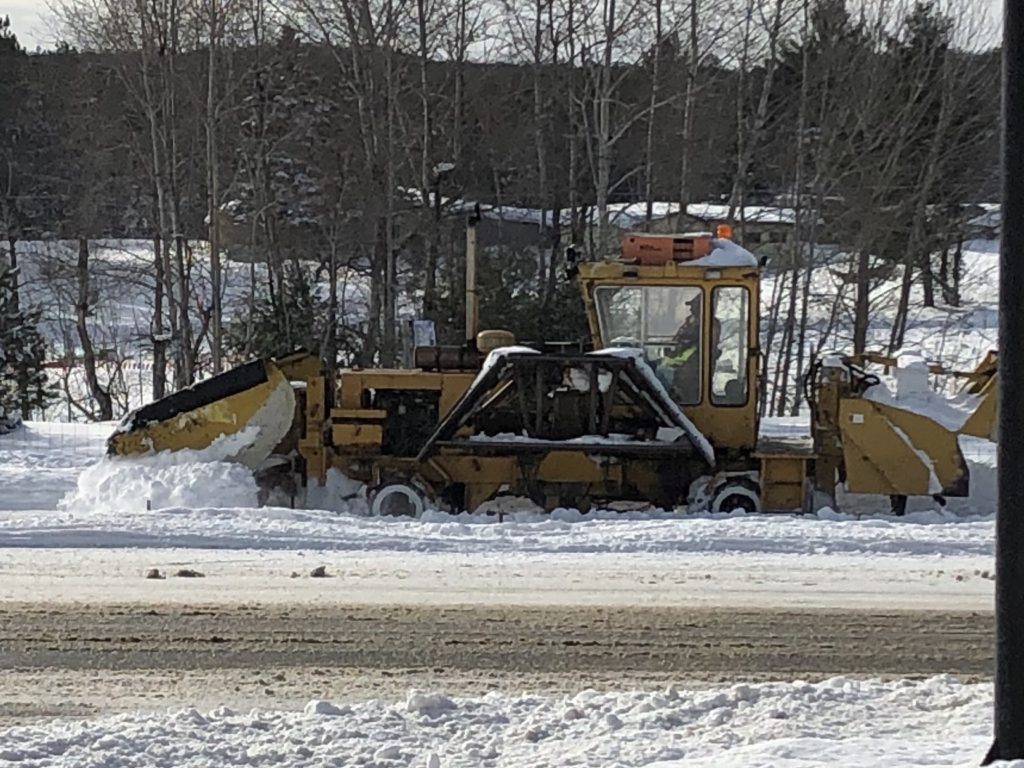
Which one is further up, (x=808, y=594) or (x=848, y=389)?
(x=848, y=389)

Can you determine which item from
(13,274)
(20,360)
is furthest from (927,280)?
(13,274)

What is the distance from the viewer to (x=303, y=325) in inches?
Answer: 1071

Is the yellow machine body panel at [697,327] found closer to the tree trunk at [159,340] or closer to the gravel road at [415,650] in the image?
the gravel road at [415,650]

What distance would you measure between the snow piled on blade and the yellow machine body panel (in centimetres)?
338

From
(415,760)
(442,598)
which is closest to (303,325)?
(442,598)

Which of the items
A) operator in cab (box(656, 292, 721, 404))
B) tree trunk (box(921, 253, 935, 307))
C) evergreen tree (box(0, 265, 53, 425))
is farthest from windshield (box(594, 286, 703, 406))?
tree trunk (box(921, 253, 935, 307))

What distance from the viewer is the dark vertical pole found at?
4.59 metres

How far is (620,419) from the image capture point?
1245cm

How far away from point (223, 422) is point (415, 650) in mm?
5697

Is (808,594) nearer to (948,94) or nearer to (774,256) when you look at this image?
(774,256)

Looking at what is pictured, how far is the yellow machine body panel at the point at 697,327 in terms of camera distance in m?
12.5

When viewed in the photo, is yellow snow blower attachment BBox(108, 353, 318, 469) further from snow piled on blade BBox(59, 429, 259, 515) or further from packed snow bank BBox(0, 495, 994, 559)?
packed snow bank BBox(0, 495, 994, 559)

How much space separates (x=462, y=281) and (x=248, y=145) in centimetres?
586

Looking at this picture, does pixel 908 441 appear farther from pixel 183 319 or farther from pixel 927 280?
pixel 927 280
